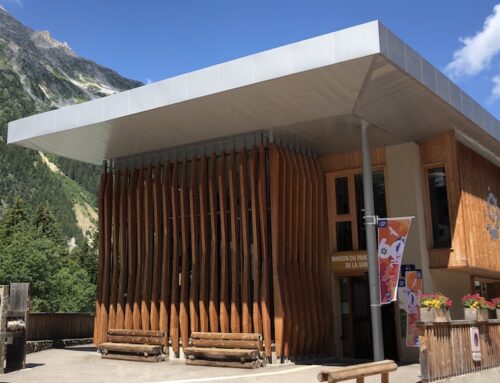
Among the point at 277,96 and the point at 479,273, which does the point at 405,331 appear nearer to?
the point at 479,273

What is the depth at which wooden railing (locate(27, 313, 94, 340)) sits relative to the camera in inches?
758

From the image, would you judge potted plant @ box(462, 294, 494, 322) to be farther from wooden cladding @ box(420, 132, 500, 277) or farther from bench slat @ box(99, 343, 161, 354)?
bench slat @ box(99, 343, 161, 354)

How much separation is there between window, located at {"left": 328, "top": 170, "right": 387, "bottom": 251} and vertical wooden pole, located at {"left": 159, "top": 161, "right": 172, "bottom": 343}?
17.0 feet

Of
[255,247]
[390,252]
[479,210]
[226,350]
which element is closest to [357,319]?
[390,252]

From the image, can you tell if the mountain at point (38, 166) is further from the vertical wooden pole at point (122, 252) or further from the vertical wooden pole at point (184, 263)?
the vertical wooden pole at point (184, 263)

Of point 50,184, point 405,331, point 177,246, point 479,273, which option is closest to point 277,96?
point 177,246

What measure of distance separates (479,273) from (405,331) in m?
4.41

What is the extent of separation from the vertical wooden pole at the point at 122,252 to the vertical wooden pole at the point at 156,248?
3.97 ft

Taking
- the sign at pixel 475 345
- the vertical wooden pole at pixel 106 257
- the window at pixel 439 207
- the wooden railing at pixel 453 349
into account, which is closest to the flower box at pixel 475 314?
the wooden railing at pixel 453 349

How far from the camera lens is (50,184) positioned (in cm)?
10569

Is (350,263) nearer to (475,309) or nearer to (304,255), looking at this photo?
→ (304,255)

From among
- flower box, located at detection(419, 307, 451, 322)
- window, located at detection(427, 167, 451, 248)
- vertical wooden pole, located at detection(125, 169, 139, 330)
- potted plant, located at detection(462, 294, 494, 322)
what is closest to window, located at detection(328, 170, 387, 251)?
window, located at detection(427, 167, 451, 248)

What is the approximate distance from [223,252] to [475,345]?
718 cm

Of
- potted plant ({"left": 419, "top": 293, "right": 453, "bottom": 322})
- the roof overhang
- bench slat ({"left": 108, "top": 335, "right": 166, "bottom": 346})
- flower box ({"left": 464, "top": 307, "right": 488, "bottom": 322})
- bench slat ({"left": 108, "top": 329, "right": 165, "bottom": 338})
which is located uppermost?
the roof overhang
